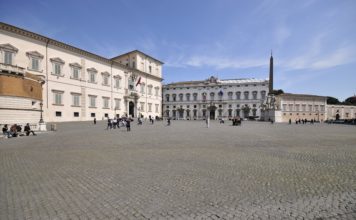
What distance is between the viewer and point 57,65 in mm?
30391

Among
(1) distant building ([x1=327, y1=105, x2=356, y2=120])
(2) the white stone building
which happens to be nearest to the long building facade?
(2) the white stone building

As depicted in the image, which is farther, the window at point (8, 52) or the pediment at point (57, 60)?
the pediment at point (57, 60)

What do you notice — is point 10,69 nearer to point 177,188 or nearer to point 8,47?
point 8,47

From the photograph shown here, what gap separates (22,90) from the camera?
19000 mm

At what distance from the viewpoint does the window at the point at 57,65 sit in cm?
2978

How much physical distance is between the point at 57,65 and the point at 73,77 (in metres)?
3.12

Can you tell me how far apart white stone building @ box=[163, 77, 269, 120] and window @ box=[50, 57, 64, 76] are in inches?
1875

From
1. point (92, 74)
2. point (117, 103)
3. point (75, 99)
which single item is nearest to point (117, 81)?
point (117, 103)

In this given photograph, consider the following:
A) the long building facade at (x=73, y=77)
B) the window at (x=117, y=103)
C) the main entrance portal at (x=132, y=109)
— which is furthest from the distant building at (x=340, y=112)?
the window at (x=117, y=103)

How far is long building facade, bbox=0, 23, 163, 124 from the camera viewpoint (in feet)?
82.3

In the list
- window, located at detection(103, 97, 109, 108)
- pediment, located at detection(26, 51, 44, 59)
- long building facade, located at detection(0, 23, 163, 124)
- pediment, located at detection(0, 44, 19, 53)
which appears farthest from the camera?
window, located at detection(103, 97, 109, 108)

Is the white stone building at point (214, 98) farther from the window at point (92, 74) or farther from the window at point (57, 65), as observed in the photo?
the window at point (57, 65)

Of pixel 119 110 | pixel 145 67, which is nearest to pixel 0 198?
pixel 119 110

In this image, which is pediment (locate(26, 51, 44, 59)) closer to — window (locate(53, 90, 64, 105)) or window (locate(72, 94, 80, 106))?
window (locate(53, 90, 64, 105))
